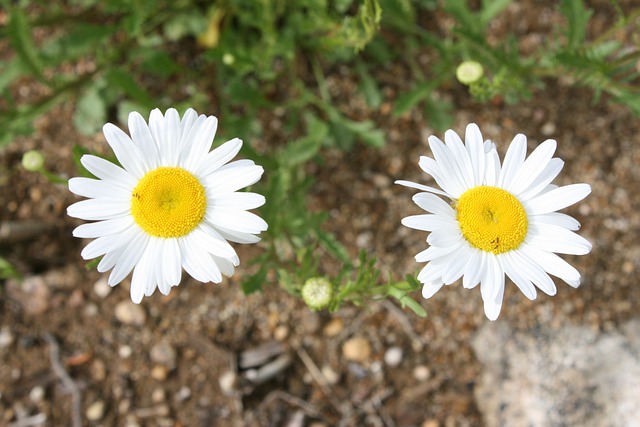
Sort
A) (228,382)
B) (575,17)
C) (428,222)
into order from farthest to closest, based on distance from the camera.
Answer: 1. (228,382)
2. (575,17)
3. (428,222)

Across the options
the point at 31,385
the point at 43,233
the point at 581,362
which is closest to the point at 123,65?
the point at 43,233

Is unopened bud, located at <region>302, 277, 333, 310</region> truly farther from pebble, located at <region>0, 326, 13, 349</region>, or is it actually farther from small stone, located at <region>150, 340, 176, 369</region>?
pebble, located at <region>0, 326, 13, 349</region>

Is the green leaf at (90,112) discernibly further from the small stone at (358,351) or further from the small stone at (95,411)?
the small stone at (358,351)

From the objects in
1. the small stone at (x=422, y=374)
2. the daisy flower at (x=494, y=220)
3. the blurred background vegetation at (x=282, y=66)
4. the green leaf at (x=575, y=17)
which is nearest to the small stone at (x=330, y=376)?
the small stone at (x=422, y=374)

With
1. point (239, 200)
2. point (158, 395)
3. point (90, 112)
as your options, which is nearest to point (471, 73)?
point (239, 200)

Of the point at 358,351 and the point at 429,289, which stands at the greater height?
the point at 429,289

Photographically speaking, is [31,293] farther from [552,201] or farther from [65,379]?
[552,201]
